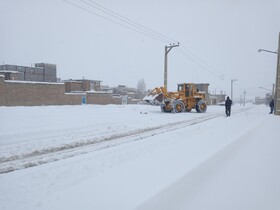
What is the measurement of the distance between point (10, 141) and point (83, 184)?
5.25 meters

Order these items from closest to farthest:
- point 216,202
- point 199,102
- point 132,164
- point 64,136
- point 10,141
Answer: point 216,202 < point 132,164 < point 10,141 < point 64,136 < point 199,102

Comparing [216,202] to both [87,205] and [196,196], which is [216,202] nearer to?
[196,196]

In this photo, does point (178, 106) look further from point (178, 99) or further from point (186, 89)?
point (186, 89)

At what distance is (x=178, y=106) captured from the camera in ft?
72.2

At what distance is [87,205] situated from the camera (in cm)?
338

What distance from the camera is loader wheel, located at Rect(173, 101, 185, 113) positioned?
21.6 m

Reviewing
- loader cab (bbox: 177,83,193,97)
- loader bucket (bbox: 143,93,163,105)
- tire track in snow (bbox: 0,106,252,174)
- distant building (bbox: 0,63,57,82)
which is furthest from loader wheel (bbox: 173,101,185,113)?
distant building (bbox: 0,63,57,82)

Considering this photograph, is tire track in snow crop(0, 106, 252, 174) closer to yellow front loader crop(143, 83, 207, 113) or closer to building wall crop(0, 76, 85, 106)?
yellow front loader crop(143, 83, 207, 113)

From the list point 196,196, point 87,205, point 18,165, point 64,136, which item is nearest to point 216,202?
point 196,196

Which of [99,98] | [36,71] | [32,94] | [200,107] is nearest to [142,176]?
[200,107]

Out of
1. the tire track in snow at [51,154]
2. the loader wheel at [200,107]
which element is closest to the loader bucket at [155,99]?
the loader wheel at [200,107]

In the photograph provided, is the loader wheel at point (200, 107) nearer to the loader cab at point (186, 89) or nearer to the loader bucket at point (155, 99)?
the loader cab at point (186, 89)

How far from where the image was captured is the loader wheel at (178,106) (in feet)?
71.0

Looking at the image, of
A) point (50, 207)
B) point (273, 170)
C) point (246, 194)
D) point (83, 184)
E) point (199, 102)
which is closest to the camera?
point (50, 207)
